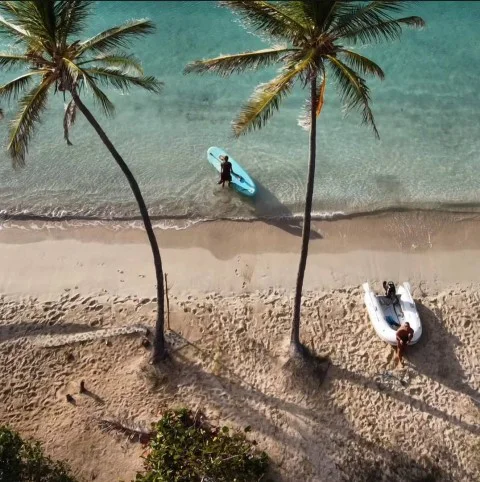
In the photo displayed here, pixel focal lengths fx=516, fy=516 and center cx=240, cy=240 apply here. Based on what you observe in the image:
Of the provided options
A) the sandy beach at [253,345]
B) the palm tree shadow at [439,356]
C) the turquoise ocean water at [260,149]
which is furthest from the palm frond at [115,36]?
the palm tree shadow at [439,356]

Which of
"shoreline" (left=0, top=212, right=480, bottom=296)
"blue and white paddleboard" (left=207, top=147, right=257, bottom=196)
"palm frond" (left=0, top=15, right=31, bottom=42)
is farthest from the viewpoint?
"blue and white paddleboard" (left=207, top=147, right=257, bottom=196)

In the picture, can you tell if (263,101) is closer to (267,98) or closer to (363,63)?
(267,98)

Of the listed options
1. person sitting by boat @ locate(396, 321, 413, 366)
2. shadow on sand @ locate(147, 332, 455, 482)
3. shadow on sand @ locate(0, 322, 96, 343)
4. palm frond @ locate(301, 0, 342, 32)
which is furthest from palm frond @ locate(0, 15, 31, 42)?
person sitting by boat @ locate(396, 321, 413, 366)

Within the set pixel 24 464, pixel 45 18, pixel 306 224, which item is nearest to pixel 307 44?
pixel 306 224

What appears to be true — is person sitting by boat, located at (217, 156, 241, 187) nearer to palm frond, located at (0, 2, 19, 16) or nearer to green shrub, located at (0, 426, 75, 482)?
palm frond, located at (0, 2, 19, 16)

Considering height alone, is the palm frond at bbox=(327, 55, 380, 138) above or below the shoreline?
above

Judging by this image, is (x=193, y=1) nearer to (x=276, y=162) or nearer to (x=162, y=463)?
(x=276, y=162)

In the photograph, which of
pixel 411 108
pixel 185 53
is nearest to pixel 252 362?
pixel 411 108
